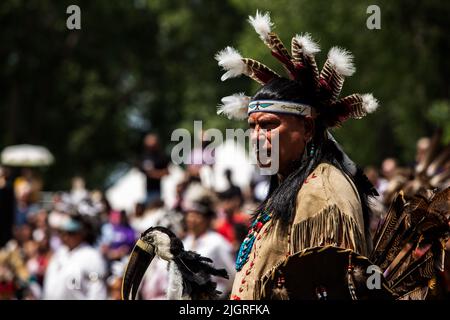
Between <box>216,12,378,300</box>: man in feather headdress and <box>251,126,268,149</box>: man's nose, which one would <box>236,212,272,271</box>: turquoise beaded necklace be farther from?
<box>251,126,268,149</box>: man's nose

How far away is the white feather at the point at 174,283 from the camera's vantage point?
4207mm

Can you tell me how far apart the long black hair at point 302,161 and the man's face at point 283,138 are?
36 mm

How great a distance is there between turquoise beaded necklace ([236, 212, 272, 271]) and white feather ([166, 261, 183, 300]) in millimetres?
246

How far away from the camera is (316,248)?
12.0 ft

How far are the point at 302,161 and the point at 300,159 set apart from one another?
2 cm

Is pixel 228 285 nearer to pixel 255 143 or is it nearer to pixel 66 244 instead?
pixel 66 244

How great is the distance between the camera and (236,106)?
455cm

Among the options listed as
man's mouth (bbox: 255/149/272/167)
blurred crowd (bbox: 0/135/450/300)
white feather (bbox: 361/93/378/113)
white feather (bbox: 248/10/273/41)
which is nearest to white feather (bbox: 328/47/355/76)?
white feather (bbox: 361/93/378/113)

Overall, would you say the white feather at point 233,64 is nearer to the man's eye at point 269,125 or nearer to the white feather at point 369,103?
the man's eye at point 269,125

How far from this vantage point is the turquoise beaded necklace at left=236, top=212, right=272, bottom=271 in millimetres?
4184

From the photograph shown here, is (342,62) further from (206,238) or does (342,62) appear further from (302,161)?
(206,238)

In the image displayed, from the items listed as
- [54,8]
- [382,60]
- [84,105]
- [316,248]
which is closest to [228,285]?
[316,248]

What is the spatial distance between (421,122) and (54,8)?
50.2 feet

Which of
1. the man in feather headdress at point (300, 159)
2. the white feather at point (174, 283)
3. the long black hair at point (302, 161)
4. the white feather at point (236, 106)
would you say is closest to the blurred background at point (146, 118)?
the long black hair at point (302, 161)
